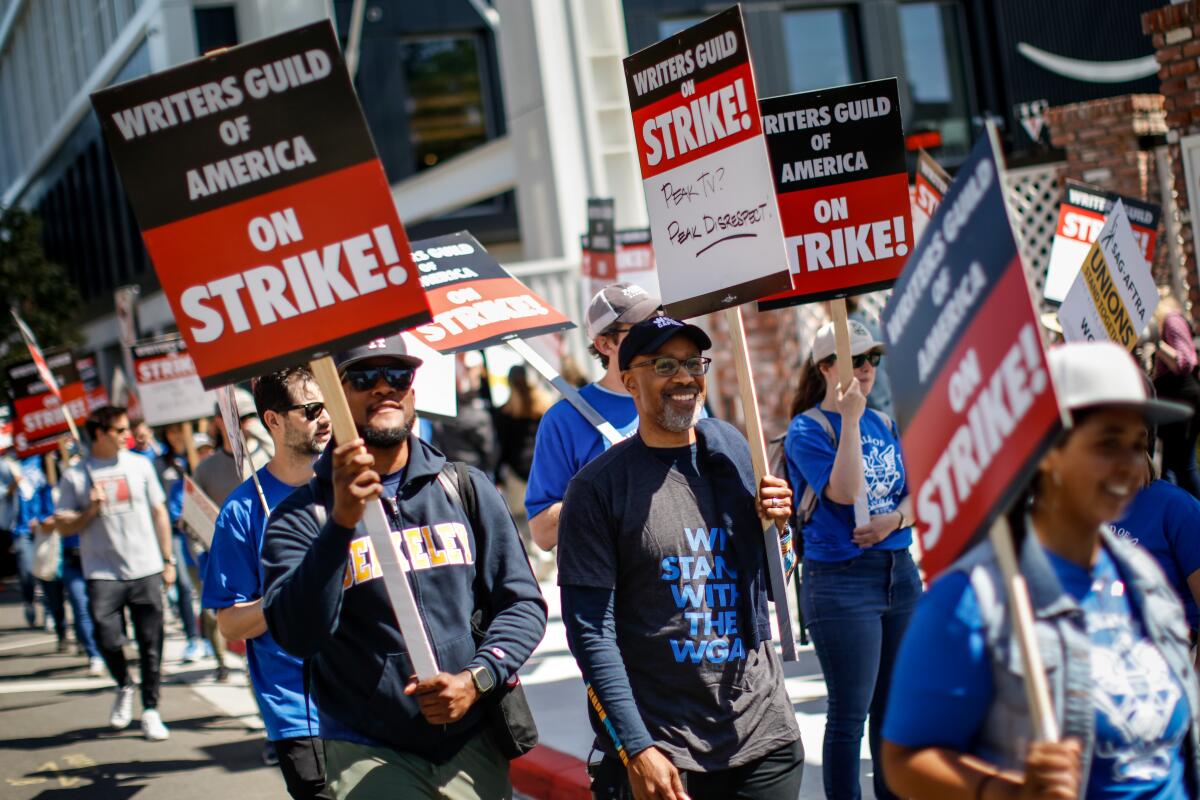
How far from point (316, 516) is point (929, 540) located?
1879 millimetres

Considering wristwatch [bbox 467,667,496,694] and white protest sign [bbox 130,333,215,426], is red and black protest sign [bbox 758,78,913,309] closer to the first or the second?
wristwatch [bbox 467,667,496,694]

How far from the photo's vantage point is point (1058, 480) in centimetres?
263

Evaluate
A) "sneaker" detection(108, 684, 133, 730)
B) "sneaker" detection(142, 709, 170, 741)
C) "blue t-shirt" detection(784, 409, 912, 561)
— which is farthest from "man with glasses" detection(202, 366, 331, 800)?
"sneaker" detection(108, 684, 133, 730)

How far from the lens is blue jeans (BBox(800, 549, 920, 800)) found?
517cm

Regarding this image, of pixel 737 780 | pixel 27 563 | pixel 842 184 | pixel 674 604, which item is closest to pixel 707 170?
pixel 842 184

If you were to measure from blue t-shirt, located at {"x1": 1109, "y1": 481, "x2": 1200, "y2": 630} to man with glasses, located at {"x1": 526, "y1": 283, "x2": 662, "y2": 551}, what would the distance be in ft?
5.75

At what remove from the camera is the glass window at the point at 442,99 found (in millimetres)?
28547

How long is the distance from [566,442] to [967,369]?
107 inches

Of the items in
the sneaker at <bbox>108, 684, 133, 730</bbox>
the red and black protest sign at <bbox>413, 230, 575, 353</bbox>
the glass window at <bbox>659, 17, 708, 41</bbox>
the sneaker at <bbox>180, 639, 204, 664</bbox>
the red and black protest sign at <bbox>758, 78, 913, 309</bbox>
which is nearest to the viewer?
the red and black protest sign at <bbox>758, 78, 913, 309</bbox>

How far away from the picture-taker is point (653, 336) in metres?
4.20

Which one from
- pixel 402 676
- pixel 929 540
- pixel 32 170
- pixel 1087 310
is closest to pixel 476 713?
pixel 402 676

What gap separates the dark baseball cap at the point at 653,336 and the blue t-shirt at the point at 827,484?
4.25 ft

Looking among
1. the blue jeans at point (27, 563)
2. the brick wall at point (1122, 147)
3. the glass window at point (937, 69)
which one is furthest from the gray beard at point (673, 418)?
the glass window at point (937, 69)

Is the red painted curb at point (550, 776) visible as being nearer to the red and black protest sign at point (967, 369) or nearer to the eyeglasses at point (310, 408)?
the eyeglasses at point (310, 408)
